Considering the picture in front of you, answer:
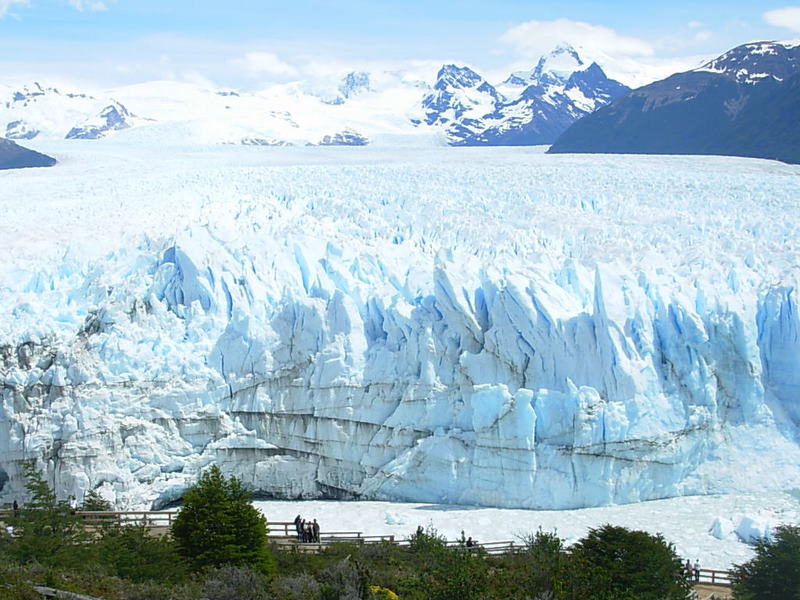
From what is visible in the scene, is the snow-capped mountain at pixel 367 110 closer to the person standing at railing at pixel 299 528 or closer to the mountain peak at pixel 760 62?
the mountain peak at pixel 760 62

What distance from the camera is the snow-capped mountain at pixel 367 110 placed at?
86.0m

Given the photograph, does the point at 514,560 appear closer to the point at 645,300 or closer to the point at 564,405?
the point at 564,405

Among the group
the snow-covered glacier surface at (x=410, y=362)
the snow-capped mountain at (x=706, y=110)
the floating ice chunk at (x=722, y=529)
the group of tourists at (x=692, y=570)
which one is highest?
the snow-capped mountain at (x=706, y=110)

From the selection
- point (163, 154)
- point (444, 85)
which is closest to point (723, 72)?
point (163, 154)

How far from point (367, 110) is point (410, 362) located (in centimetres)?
8976

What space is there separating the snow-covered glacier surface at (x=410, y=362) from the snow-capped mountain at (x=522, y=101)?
66145mm

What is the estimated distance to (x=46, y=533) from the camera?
1423 centimetres

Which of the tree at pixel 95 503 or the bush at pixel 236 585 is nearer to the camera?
the bush at pixel 236 585

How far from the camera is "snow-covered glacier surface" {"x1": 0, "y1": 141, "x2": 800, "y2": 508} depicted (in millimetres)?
18828

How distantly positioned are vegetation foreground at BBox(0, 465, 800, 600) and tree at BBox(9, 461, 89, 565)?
19 mm

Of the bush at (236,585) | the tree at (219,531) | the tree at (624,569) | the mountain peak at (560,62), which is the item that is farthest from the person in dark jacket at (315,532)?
the mountain peak at (560,62)

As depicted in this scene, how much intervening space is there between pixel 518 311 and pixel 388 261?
350 centimetres

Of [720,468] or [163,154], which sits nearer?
[720,468]

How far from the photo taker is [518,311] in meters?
19.5
